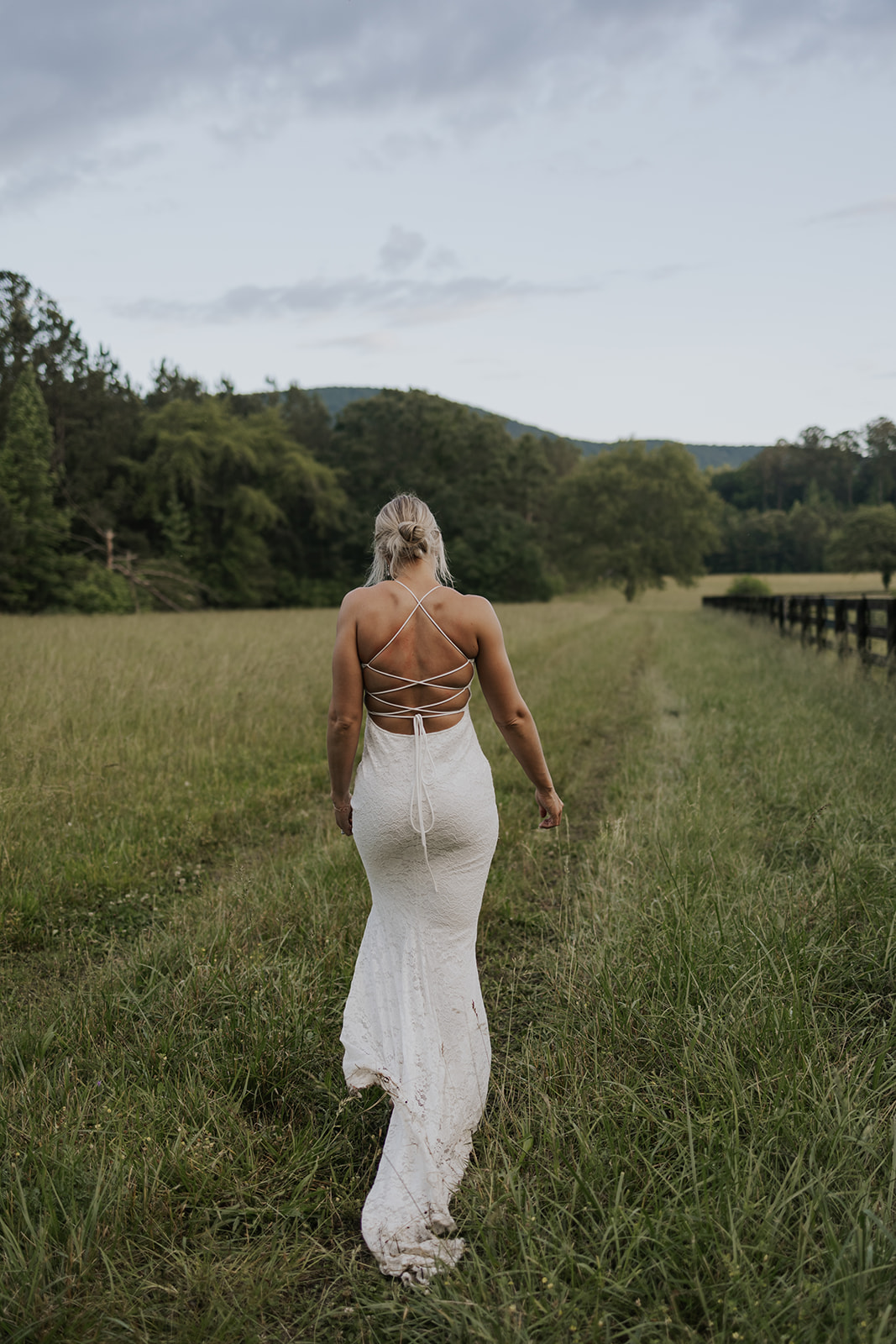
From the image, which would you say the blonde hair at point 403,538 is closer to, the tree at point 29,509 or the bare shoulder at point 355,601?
the bare shoulder at point 355,601

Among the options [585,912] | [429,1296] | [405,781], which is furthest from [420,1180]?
[585,912]

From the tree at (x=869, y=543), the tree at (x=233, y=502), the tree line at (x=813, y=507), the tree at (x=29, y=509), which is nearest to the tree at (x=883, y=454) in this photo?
the tree line at (x=813, y=507)

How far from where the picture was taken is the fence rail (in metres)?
10.8

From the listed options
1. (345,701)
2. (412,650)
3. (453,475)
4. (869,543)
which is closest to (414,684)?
(412,650)

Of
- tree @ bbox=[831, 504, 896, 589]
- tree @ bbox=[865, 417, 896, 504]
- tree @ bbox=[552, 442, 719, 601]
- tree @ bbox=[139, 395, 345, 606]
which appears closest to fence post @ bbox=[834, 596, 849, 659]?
tree @ bbox=[139, 395, 345, 606]

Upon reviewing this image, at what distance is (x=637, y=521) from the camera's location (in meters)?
61.1

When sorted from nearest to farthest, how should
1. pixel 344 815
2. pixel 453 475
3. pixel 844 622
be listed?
pixel 344 815 → pixel 844 622 → pixel 453 475

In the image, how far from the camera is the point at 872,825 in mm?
4922

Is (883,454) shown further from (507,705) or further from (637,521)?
(507,705)

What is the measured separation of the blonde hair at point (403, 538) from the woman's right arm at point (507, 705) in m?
0.22

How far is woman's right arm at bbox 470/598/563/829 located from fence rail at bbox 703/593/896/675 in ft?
29.0

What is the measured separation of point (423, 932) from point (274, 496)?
45087mm

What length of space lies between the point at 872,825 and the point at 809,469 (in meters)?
119

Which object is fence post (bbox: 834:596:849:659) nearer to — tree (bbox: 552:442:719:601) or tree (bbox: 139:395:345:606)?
tree (bbox: 139:395:345:606)
